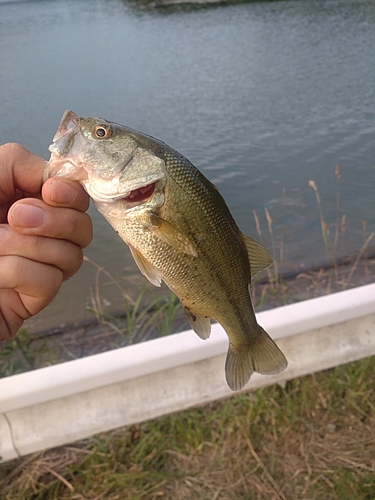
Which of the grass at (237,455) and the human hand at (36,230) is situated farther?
the grass at (237,455)

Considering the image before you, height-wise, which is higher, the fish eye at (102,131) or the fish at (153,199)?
the fish eye at (102,131)

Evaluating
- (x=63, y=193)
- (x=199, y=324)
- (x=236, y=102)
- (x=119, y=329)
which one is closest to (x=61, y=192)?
(x=63, y=193)

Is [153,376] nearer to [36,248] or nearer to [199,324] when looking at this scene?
[199,324]

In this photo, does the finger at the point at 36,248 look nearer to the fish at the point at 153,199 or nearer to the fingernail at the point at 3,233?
the fingernail at the point at 3,233

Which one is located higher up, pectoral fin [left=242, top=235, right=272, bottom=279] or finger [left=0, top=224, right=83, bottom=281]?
finger [left=0, top=224, right=83, bottom=281]

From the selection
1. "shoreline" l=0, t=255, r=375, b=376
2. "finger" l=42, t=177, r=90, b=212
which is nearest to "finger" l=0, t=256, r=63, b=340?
"finger" l=42, t=177, r=90, b=212

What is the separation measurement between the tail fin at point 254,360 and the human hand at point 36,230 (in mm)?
670

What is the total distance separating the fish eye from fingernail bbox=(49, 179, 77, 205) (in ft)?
0.59

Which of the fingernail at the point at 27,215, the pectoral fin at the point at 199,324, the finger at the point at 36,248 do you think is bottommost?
the pectoral fin at the point at 199,324

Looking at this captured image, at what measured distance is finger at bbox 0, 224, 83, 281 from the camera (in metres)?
1.38

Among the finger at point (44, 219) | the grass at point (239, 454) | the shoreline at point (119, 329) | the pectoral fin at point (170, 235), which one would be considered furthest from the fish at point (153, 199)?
the shoreline at point (119, 329)

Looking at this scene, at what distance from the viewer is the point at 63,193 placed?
1.31 metres

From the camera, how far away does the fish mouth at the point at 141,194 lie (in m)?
1.32

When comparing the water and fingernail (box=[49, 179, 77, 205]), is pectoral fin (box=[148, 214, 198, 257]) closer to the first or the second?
fingernail (box=[49, 179, 77, 205])
